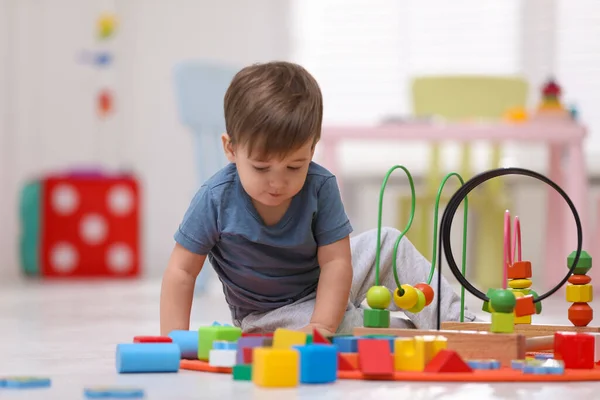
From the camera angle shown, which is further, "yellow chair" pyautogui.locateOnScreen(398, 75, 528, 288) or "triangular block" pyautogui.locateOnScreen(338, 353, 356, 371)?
"yellow chair" pyautogui.locateOnScreen(398, 75, 528, 288)

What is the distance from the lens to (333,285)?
1383mm

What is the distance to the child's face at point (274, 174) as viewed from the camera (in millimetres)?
1286

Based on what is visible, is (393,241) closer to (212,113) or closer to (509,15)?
(212,113)

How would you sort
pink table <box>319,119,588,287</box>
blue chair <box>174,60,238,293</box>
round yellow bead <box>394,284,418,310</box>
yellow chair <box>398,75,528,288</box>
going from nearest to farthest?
round yellow bead <box>394,284,418,310</box>, pink table <box>319,119,588,287</box>, blue chair <box>174,60,238,293</box>, yellow chair <box>398,75,528,288</box>

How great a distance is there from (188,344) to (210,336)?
0.05 metres

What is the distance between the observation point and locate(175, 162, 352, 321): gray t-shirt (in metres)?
1.39

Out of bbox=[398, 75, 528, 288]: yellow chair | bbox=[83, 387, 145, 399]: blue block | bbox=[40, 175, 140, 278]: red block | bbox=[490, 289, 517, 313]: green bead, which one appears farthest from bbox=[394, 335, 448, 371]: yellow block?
bbox=[40, 175, 140, 278]: red block

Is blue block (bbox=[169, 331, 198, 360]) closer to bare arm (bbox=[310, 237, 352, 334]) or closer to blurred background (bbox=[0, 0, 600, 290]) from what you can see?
bare arm (bbox=[310, 237, 352, 334])

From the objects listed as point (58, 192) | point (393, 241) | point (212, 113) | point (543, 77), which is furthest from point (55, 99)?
point (393, 241)

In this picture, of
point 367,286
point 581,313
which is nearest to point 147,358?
point 367,286

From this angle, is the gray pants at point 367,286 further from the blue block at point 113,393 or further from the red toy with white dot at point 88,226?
the red toy with white dot at point 88,226

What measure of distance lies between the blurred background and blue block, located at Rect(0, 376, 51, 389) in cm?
250

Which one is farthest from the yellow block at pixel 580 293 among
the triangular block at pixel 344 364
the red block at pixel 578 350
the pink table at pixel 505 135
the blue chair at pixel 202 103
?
the blue chair at pixel 202 103

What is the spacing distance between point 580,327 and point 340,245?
348 millimetres
